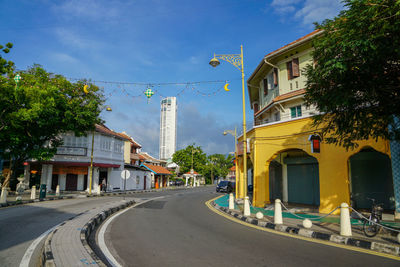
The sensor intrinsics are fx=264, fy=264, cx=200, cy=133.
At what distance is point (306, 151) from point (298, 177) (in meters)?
4.36

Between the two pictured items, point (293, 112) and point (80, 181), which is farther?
point (80, 181)

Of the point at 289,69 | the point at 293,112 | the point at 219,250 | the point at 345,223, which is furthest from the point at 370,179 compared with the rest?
the point at 219,250

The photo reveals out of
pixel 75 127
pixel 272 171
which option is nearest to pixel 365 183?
pixel 272 171

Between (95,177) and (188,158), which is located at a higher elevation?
(188,158)

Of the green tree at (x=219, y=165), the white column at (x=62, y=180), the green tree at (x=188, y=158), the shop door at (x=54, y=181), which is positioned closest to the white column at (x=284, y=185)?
the white column at (x=62, y=180)

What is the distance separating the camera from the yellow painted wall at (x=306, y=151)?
12.2m

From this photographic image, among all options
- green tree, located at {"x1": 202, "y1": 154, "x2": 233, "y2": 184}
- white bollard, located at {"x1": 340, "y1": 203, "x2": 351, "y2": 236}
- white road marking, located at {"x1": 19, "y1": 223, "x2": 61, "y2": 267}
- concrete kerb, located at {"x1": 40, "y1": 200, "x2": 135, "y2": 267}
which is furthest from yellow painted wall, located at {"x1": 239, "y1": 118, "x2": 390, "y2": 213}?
green tree, located at {"x1": 202, "y1": 154, "x2": 233, "y2": 184}

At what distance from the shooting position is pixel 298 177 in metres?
17.4

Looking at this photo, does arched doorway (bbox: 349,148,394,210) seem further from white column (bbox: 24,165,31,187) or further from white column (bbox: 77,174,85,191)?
white column (bbox: 24,165,31,187)

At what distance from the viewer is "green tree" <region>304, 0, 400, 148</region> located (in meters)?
6.60

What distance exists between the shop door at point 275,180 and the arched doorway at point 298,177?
0.15 metres

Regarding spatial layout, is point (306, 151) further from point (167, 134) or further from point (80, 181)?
point (167, 134)

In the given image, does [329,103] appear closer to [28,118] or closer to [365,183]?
[365,183]

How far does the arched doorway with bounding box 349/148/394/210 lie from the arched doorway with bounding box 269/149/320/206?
217cm
